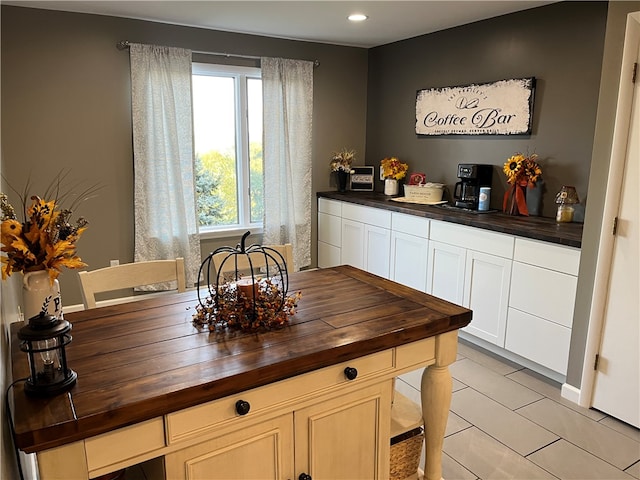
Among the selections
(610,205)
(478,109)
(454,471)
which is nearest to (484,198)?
(478,109)

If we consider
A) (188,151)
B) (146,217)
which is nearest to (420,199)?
(188,151)

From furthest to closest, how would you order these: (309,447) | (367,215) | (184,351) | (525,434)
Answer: (367,215)
(525,434)
(309,447)
(184,351)

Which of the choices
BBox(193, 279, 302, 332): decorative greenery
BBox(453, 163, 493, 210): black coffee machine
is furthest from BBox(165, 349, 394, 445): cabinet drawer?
BBox(453, 163, 493, 210): black coffee machine

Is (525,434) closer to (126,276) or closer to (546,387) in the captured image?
(546,387)

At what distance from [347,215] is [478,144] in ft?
4.39

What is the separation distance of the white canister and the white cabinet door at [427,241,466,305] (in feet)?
1.61

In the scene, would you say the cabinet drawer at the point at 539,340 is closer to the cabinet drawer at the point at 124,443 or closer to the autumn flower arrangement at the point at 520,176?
the autumn flower arrangement at the point at 520,176

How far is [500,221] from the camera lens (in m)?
3.21

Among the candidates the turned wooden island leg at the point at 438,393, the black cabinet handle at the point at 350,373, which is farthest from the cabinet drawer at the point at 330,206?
the black cabinet handle at the point at 350,373

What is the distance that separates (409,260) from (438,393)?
6.84 ft

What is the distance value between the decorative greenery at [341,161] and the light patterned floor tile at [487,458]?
3042 millimetres

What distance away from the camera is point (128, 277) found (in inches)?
82.1

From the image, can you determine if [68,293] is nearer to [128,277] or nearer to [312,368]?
[128,277]

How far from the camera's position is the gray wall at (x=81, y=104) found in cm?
346
